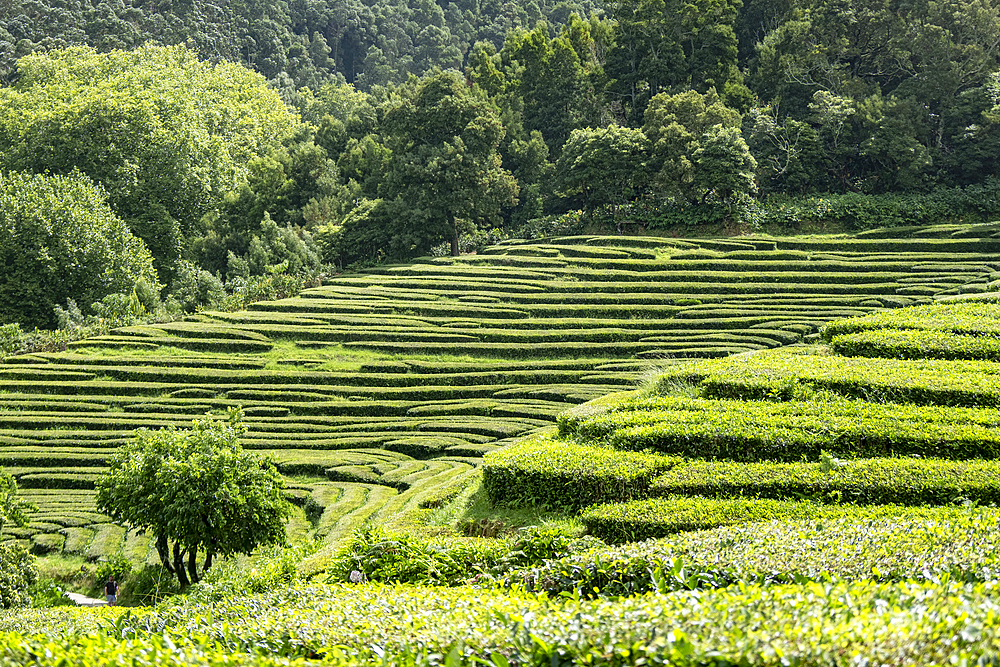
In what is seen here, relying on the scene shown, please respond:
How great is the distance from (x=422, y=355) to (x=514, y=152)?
30341 millimetres

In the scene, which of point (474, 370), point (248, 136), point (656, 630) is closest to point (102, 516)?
point (474, 370)

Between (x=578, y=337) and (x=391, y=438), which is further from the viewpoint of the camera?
(x=578, y=337)

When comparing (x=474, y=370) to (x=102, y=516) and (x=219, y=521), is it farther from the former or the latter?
(x=219, y=521)

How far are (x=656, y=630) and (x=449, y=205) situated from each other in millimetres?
51820

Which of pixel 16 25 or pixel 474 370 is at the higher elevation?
pixel 16 25

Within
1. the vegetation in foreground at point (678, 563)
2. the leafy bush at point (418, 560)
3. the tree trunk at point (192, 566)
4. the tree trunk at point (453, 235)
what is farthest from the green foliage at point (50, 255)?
the leafy bush at point (418, 560)

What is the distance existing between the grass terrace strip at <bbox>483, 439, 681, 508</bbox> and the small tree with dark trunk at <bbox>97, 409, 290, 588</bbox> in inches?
274

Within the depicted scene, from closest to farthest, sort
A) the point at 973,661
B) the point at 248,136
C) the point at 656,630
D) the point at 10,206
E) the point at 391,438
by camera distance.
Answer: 1. the point at 973,661
2. the point at 656,630
3. the point at 391,438
4. the point at 10,206
5. the point at 248,136

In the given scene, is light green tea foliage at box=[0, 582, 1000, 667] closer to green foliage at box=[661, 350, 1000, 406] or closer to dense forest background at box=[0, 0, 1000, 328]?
green foliage at box=[661, 350, 1000, 406]

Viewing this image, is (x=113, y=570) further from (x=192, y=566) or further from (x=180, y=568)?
(x=192, y=566)

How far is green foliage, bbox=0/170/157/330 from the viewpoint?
54.1 meters

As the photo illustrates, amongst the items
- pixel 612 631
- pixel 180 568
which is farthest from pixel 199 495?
pixel 612 631

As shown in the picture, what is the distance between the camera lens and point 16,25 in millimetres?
96750

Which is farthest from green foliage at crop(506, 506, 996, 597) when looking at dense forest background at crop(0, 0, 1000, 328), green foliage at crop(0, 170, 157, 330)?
green foliage at crop(0, 170, 157, 330)
